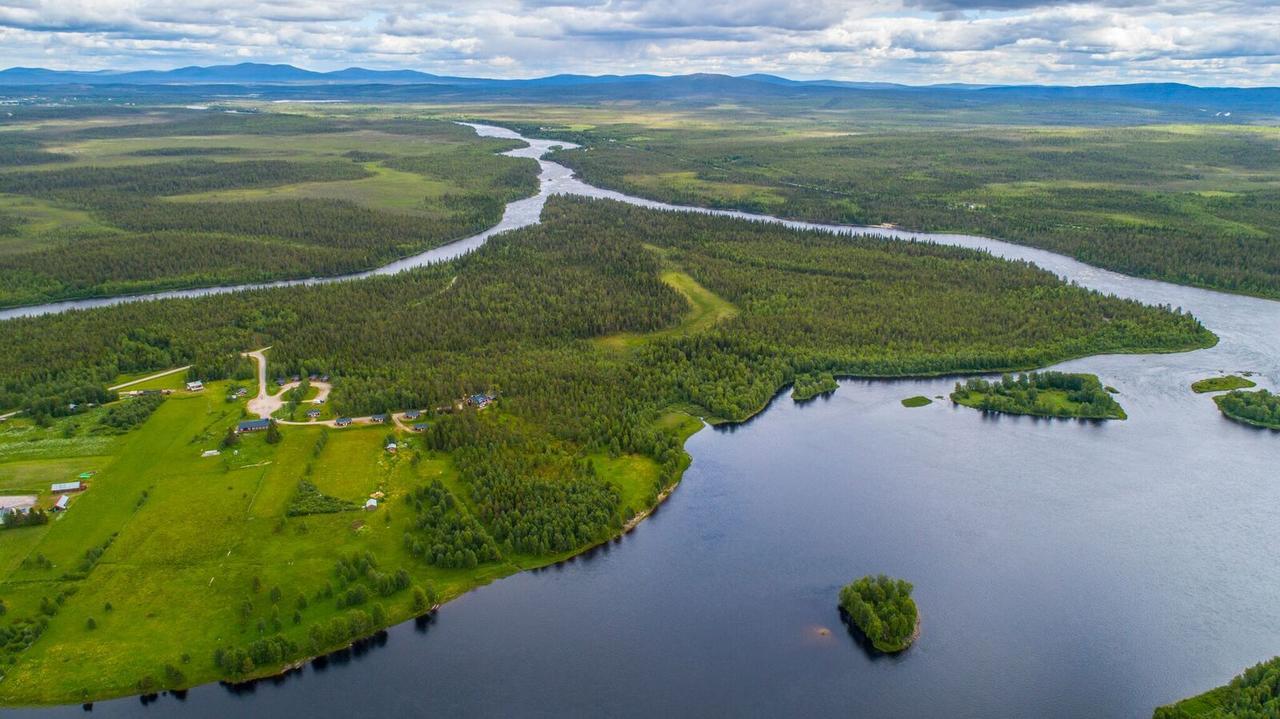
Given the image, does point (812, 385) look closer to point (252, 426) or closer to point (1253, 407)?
point (1253, 407)

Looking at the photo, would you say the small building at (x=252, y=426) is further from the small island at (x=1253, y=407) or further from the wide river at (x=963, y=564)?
the small island at (x=1253, y=407)

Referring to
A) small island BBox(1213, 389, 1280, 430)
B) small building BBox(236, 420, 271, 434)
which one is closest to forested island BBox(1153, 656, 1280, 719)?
small island BBox(1213, 389, 1280, 430)

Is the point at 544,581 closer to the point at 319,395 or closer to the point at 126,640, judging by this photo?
the point at 126,640

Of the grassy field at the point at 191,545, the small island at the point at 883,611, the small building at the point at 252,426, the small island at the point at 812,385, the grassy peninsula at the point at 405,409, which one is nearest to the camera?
the grassy field at the point at 191,545

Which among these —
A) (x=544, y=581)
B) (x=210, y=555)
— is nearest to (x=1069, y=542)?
(x=544, y=581)

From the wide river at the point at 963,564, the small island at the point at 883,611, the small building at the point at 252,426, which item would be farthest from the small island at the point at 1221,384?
the small building at the point at 252,426
